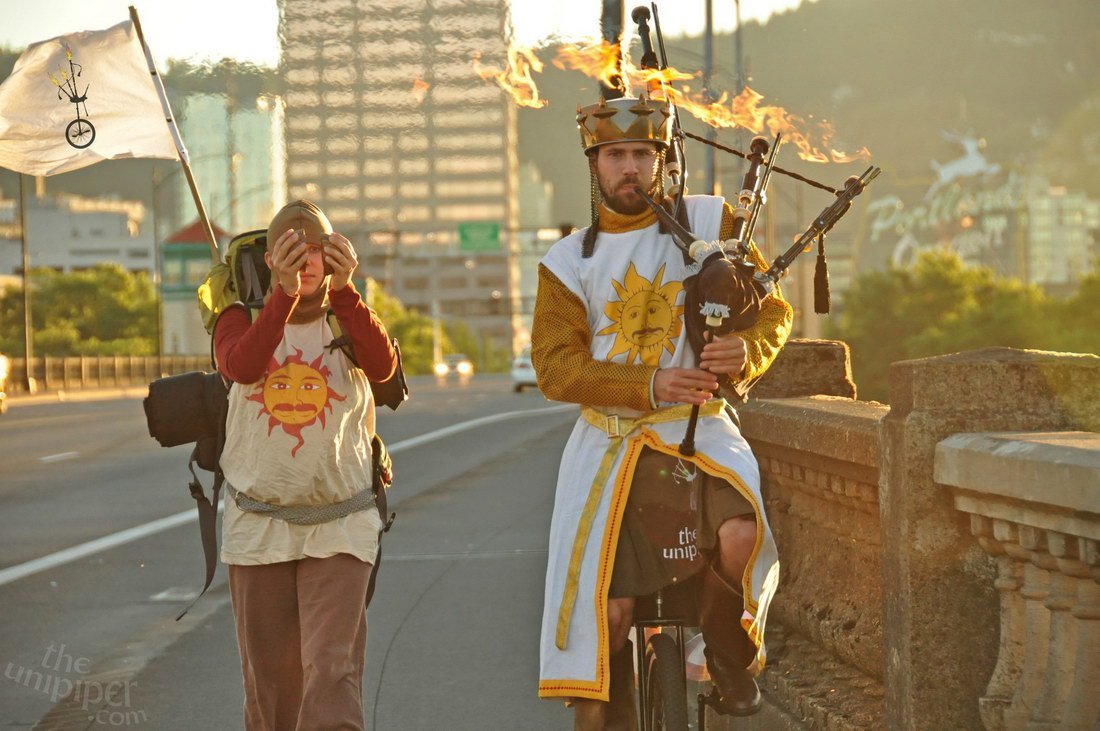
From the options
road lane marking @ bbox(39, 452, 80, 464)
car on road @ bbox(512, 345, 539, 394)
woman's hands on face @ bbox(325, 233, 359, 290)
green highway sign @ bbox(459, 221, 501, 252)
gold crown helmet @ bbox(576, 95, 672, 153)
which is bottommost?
road lane marking @ bbox(39, 452, 80, 464)

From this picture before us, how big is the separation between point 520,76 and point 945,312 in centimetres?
8377

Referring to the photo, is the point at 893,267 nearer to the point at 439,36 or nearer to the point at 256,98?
the point at 439,36

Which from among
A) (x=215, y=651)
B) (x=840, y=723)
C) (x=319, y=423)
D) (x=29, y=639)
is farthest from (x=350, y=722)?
(x=29, y=639)

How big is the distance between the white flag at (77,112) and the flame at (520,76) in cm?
127

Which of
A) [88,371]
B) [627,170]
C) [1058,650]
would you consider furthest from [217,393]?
[88,371]

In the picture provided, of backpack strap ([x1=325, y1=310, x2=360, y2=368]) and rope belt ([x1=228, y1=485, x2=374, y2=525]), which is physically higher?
backpack strap ([x1=325, y1=310, x2=360, y2=368])

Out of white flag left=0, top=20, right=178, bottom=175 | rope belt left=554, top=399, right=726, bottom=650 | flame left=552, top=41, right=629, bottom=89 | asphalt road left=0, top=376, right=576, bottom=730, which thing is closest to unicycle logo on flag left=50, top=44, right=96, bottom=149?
white flag left=0, top=20, right=178, bottom=175

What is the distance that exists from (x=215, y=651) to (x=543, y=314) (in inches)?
199

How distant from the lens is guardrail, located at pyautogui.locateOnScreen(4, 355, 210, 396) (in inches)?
2203

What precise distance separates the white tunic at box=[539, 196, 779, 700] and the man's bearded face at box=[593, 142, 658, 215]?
9 cm

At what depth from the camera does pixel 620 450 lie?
4.60 meters

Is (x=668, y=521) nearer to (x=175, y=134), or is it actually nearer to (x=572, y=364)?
(x=572, y=364)

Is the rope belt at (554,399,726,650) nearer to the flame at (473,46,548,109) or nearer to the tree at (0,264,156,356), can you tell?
the flame at (473,46,548,109)

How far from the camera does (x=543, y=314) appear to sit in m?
4.64
